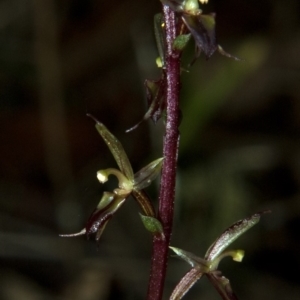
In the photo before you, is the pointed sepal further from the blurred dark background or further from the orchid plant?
the blurred dark background

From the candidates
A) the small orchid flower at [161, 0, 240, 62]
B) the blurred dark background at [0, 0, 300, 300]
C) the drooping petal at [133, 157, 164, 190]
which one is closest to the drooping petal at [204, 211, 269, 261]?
the drooping petal at [133, 157, 164, 190]

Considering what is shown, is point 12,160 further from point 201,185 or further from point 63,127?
point 201,185

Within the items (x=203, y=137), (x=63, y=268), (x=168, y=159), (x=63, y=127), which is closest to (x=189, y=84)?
(x=203, y=137)

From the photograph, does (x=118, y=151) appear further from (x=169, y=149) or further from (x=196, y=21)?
(x=196, y=21)

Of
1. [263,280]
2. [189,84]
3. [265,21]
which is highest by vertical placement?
[265,21]

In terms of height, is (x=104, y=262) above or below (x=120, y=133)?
below

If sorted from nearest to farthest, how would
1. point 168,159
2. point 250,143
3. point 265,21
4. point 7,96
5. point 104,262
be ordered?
point 168,159, point 104,262, point 250,143, point 7,96, point 265,21

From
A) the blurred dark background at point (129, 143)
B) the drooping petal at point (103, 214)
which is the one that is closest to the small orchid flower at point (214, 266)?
the drooping petal at point (103, 214)

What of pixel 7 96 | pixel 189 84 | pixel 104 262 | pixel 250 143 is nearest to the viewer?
pixel 104 262
